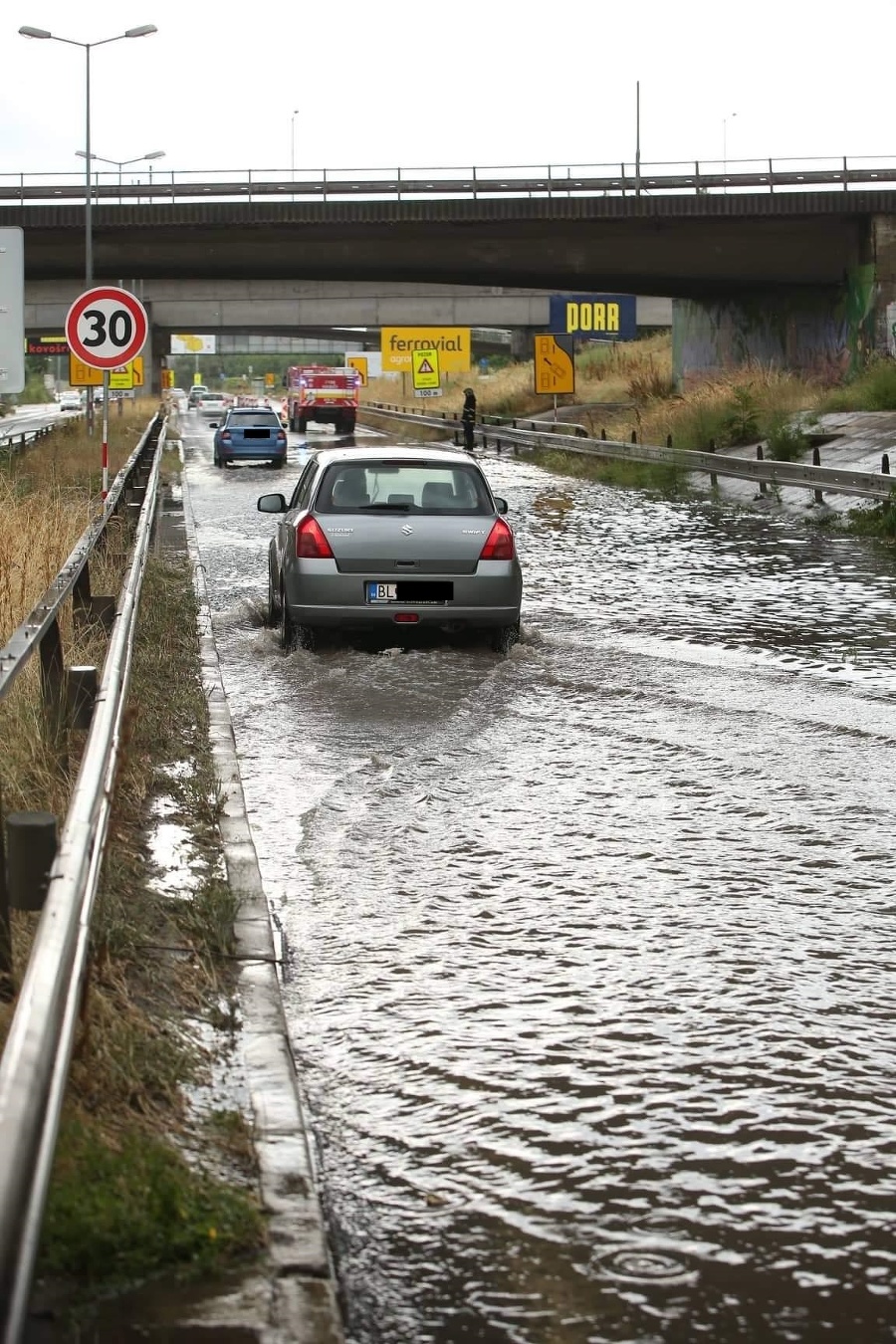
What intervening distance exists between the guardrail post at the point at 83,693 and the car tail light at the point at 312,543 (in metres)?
6.14

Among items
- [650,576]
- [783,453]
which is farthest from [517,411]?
[650,576]

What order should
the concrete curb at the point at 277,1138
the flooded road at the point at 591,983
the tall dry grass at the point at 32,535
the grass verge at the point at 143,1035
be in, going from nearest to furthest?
the concrete curb at the point at 277,1138
the grass verge at the point at 143,1035
the flooded road at the point at 591,983
the tall dry grass at the point at 32,535

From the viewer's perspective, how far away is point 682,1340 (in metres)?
3.89

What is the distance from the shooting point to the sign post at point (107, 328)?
21953mm

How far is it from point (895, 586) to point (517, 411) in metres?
60.3

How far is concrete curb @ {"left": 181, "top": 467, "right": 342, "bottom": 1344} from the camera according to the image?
3885 millimetres

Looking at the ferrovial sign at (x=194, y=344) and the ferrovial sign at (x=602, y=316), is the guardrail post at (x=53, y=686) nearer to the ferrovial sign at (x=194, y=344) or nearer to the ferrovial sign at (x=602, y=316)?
the ferrovial sign at (x=602, y=316)

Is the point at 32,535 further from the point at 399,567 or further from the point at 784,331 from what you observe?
the point at 784,331

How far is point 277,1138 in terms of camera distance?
4820 mm

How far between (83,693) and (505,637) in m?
6.94

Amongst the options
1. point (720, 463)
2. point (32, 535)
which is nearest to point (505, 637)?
point (32, 535)

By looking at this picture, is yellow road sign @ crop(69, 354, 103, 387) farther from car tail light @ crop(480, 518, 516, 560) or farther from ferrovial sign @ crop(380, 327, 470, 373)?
ferrovial sign @ crop(380, 327, 470, 373)

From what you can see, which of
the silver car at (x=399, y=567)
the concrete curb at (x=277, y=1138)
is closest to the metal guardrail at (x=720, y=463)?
the silver car at (x=399, y=567)

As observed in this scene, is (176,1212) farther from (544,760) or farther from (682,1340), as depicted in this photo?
(544,760)
